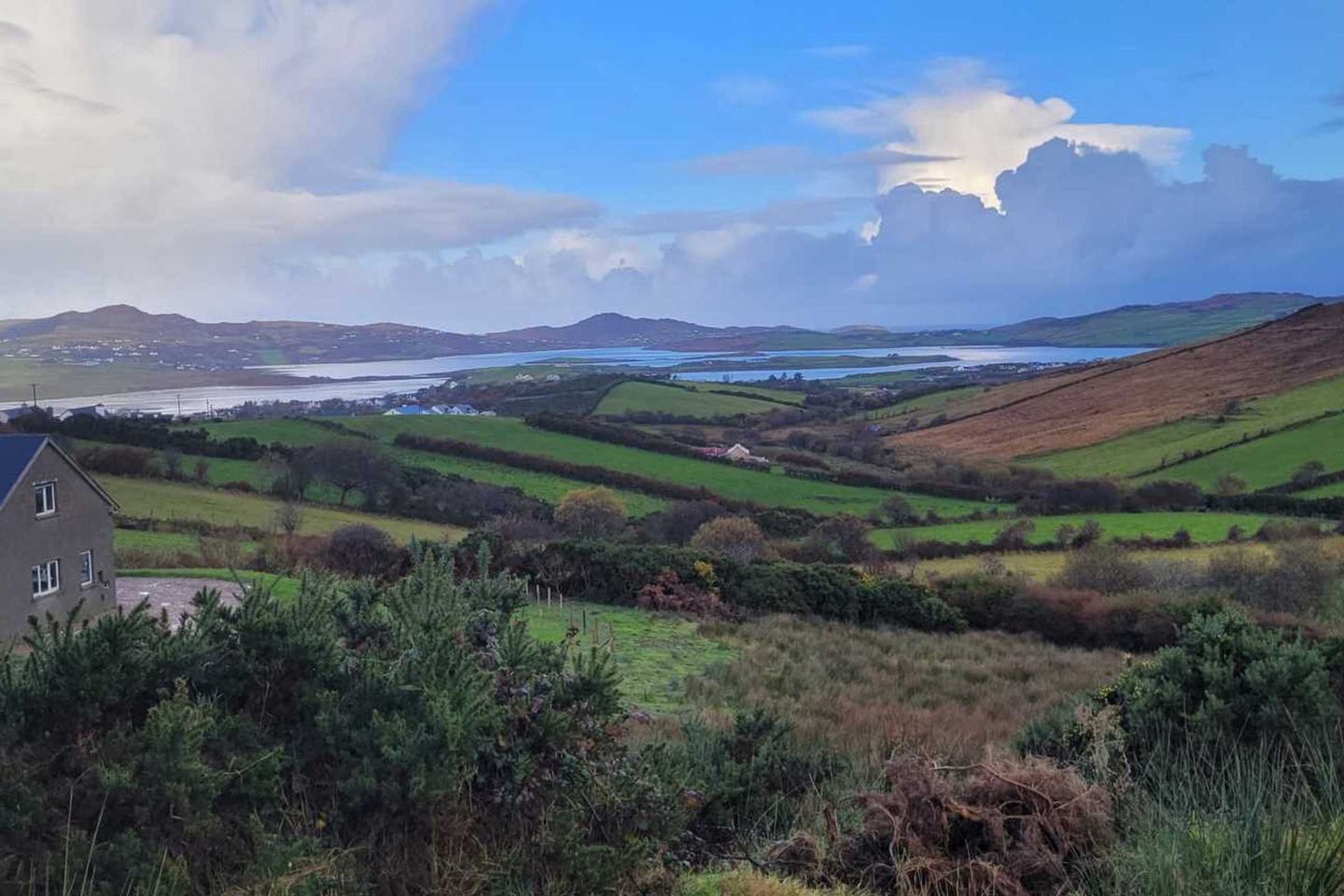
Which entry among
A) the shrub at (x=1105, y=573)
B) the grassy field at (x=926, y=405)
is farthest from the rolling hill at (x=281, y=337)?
the shrub at (x=1105, y=573)

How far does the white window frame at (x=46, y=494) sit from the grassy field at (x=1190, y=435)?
4714 centimetres

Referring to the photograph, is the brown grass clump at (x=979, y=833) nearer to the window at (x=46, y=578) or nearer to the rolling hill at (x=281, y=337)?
the window at (x=46, y=578)

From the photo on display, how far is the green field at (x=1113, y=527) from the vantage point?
3588cm

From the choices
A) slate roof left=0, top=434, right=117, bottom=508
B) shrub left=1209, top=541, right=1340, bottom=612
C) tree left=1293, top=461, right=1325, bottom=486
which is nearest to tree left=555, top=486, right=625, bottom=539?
slate roof left=0, top=434, right=117, bottom=508

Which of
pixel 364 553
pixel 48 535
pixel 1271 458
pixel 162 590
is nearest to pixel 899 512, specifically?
pixel 1271 458

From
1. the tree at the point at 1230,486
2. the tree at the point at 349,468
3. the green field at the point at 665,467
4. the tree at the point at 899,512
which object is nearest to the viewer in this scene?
the tree at the point at 1230,486

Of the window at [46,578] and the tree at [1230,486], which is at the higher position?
the window at [46,578]

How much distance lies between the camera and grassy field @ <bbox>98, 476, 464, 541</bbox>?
117 feet

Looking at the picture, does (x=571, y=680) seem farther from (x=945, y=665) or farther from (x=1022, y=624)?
(x=1022, y=624)

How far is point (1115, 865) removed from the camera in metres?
3.76

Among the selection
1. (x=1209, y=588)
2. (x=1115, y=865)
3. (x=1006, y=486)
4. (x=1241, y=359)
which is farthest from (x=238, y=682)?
(x=1241, y=359)

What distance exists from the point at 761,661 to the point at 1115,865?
12.2 m

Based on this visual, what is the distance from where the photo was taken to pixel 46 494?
20578 millimetres

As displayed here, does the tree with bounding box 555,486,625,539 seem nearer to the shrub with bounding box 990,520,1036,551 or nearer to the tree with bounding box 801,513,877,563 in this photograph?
the tree with bounding box 801,513,877,563
